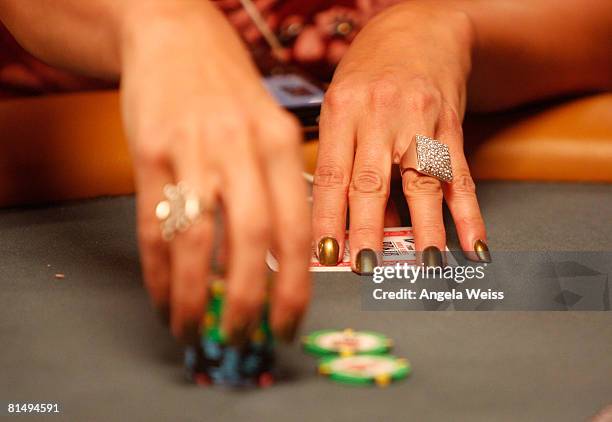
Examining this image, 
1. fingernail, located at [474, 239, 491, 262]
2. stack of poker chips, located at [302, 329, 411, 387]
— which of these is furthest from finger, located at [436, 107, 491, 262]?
stack of poker chips, located at [302, 329, 411, 387]

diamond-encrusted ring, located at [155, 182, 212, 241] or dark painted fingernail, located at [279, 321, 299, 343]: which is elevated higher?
diamond-encrusted ring, located at [155, 182, 212, 241]

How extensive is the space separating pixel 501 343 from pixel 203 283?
381 millimetres

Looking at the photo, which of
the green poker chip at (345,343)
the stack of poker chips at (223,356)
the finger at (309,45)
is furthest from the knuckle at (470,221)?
the finger at (309,45)

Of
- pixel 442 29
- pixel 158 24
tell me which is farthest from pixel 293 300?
pixel 442 29

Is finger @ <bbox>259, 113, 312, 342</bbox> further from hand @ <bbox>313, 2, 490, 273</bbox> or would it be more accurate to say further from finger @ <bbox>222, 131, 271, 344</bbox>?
hand @ <bbox>313, 2, 490, 273</bbox>

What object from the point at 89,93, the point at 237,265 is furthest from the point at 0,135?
the point at 237,265

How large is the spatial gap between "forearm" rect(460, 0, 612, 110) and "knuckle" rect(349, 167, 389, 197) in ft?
1.99

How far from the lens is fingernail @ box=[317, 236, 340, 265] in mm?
1252

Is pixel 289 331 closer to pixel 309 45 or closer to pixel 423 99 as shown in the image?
pixel 423 99

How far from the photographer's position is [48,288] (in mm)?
1192

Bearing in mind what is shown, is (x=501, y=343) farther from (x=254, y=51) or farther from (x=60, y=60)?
(x=254, y=51)

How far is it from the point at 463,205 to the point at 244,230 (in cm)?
61

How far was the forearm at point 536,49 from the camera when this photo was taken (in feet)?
6.17

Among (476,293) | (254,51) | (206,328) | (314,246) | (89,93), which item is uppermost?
(254,51)
